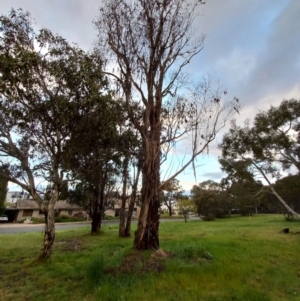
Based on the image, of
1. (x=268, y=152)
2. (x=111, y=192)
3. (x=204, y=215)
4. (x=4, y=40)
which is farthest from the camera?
(x=204, y=215)

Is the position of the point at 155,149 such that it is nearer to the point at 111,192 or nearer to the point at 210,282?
the point at 210,282

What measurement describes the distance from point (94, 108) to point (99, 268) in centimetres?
456

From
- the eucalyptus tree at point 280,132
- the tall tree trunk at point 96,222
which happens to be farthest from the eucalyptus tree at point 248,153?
the tall tree trunk at point 96,222

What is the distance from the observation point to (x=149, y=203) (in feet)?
28.4

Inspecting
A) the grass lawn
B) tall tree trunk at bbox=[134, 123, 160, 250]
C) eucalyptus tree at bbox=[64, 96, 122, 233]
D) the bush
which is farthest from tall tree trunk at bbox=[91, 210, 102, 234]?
the bush

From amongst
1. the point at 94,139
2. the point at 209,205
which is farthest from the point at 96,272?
the point at 209,205

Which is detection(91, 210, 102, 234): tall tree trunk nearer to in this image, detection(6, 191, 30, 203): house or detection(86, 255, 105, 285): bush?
detection(6, 191, 30, 203): house

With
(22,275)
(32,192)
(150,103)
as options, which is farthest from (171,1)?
(22,275)

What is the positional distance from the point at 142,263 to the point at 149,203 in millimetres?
1994

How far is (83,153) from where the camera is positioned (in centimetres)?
945

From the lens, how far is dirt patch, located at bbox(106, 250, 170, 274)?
21.9 feet

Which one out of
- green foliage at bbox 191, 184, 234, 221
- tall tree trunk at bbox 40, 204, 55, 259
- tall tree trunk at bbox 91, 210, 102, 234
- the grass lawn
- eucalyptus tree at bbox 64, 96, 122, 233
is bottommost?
the grass lawn

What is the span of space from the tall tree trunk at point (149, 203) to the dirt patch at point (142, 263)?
1.31 ft

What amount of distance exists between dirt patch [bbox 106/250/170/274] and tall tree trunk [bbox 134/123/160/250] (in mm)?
400
